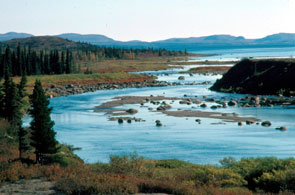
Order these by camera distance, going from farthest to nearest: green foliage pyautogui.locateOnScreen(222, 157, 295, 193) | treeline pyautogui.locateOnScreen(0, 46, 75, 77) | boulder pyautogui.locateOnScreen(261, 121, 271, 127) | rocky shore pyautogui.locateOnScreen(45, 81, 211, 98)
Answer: treeline pyautogui.locateOnScreen(0, 46, 75, 77)
rocky shore pyautogui.locateOnScreen(45, 81, 211, 98)
boulder pyautogui.locateOnScreen(261, 121, 271, 127)
green foliage pyautogui.locateOnScreen(222, 157, 295, 193)

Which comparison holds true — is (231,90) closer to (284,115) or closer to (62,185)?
(284,115)

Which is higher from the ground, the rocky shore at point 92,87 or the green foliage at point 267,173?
the green foliage at point 267,173

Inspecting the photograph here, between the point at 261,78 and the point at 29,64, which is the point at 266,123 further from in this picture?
the point at 29,64

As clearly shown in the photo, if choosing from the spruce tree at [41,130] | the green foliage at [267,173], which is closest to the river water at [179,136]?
the spruce tree at [41,130]

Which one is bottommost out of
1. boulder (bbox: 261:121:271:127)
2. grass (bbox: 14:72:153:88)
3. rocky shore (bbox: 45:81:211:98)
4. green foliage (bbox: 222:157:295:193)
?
rocky shore (bbox: 45:81:211:98)

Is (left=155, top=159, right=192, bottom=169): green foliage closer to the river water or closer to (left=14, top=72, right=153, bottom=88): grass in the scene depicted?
the river water

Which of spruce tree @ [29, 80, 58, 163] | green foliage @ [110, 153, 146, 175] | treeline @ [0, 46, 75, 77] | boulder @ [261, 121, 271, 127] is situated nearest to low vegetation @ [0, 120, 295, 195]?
green foliage @ [110, 153, 146, 175]

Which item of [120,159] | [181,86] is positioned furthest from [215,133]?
[181,86]

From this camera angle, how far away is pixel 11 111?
46781 millimetres

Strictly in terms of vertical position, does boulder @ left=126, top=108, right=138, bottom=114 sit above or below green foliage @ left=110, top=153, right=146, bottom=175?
below

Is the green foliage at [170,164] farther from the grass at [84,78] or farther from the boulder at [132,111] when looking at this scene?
the grass at [84,78]

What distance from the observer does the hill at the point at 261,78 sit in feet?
275

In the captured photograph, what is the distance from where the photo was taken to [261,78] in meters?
89.7

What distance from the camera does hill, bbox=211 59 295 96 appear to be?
275ft
